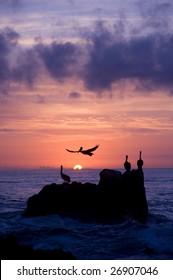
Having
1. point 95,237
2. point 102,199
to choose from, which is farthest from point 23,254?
point 102,199

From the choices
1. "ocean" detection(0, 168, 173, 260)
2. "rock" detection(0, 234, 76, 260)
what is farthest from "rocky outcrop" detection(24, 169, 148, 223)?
"rock" detection(0, 234, 76, 260)

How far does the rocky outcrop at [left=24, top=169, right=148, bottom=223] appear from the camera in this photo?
33969 mm

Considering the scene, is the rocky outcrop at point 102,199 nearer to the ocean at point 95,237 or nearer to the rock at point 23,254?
the ocean at point 95,237

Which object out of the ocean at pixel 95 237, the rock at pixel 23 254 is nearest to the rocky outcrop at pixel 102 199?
the ocean at pixel 95 237

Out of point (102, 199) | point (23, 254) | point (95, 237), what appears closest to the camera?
point (23, 254)

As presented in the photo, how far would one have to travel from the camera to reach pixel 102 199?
3391 cm

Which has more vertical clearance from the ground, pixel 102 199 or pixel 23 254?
pixel 102 199

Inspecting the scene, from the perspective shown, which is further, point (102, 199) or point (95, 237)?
point (102, 199)

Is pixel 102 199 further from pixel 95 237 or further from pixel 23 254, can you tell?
pixel 23 254

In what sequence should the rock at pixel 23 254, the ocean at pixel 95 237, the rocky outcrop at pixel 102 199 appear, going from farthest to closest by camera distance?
the rocky outcrop at pixel 102 199, the ocean at pixel 95 237, the rock at pixel 23 254

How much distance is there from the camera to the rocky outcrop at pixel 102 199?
1337 inches
